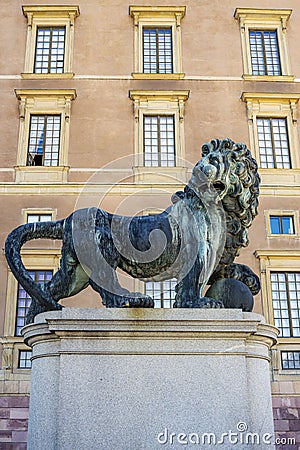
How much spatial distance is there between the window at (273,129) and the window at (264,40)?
1.37 meters

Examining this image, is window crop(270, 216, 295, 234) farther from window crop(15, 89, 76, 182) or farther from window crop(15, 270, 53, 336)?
window crop(15, 270, 53, 336)

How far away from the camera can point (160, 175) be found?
74.7 feet

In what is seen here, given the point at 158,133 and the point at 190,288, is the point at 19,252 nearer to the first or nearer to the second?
the point at 190,288

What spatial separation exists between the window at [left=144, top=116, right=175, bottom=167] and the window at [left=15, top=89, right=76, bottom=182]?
10.6 ft

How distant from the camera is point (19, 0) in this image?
2567 centimetres

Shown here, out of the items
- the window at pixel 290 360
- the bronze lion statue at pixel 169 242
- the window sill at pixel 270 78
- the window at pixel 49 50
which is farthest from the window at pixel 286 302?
the bronze lion statue at pixel 169 242

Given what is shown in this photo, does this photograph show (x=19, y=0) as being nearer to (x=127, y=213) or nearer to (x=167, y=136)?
(x=167, y=136)

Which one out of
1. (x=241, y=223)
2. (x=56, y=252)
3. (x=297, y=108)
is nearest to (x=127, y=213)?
(x=56, y=252)

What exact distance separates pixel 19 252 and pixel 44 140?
17804 millimetres

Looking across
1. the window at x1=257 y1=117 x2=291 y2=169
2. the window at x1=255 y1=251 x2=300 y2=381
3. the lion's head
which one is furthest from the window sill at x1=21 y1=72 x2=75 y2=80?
the lion's head

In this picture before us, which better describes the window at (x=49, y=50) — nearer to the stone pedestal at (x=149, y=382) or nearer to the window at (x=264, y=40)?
the window at (x=264, y=40)

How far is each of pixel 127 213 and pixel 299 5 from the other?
12841 millimetres

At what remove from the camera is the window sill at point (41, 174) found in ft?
73.6

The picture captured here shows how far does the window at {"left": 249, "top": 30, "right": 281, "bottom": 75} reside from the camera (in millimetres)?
24875
